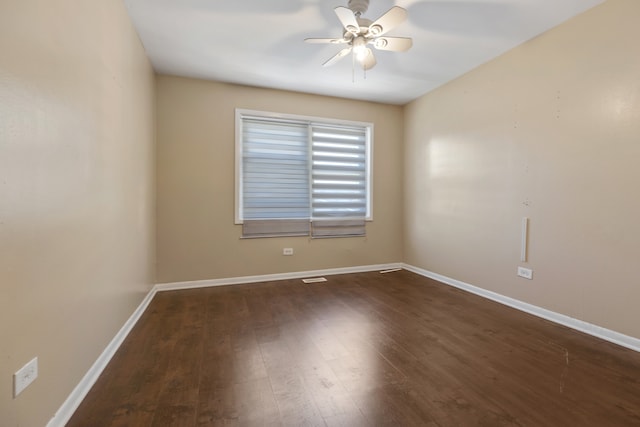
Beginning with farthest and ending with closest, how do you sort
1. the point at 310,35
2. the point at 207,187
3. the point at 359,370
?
the point at 207,187 → the point at 310,35 → the point at 359,370

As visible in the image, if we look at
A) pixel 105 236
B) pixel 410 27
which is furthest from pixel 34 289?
pixel 410 27

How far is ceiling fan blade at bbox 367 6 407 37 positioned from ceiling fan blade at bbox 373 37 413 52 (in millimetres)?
75

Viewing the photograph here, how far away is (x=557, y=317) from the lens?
8.95ft

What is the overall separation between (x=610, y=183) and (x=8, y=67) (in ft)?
12.5

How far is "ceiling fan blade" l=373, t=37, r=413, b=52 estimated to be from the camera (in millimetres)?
2439

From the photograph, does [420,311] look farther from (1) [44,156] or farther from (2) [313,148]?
(1) [44,156]

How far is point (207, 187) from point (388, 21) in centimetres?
288

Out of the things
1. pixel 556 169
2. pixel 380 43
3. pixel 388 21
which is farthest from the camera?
pixel 556 169

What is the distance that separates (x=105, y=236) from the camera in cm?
199

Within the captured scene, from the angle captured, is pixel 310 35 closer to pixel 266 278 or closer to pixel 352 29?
pixel 352 29

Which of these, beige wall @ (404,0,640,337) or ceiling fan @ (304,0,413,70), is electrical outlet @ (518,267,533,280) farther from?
ceiling fan @ (304,0,413,70)

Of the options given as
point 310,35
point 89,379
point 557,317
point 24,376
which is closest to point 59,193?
point 24,376

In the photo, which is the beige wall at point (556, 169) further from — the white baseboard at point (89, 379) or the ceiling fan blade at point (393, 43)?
the white baseboard at point (89, 379)

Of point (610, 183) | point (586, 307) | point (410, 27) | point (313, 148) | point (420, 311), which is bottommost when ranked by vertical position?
point (420, 311)
